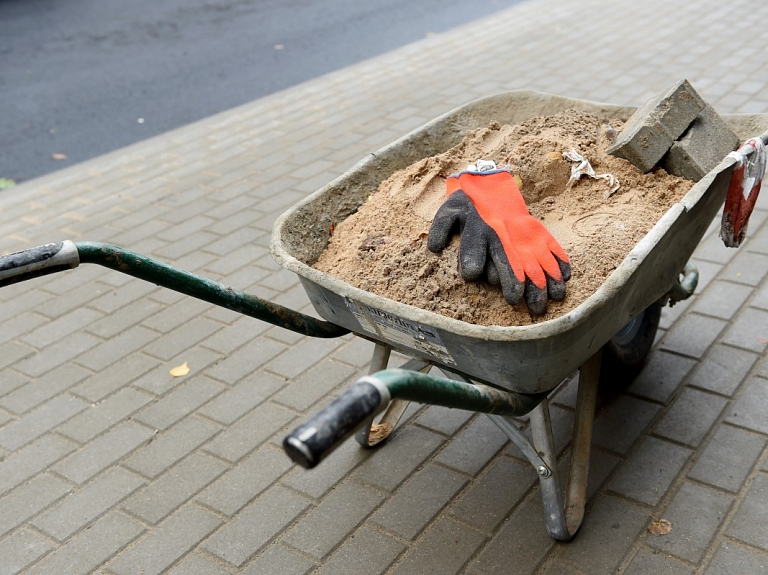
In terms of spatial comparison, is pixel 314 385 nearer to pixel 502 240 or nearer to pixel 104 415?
pixel 104 415

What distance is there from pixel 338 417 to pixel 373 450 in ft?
5.43

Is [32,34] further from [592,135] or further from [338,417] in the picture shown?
[338,417]

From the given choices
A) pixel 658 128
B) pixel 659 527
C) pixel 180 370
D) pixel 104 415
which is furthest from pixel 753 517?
pixel 104 415

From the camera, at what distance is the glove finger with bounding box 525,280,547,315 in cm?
211

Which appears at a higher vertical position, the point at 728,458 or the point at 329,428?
the point at 329,428

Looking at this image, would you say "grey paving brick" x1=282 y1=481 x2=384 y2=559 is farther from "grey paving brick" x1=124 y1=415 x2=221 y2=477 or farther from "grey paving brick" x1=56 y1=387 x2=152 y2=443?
"grey paving brick" x1=56 y1=387 x2=152 y2=443

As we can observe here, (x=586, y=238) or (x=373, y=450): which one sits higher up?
(x=586, y=238)

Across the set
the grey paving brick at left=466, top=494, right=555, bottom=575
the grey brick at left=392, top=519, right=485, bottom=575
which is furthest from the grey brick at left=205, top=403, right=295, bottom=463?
the grey paving brick at left=466, top=494, right=555, bottom=575

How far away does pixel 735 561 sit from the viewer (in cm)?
233

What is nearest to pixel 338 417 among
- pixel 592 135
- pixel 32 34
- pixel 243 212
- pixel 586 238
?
pixel 586 238

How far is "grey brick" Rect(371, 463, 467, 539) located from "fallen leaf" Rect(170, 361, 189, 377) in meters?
1.22

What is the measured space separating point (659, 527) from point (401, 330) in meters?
1.11

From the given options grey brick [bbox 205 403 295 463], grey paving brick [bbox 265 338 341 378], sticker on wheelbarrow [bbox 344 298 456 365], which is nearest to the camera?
sticker on wheelbarrow [bbox 344 298 456 365]

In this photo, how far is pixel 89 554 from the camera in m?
2.60
